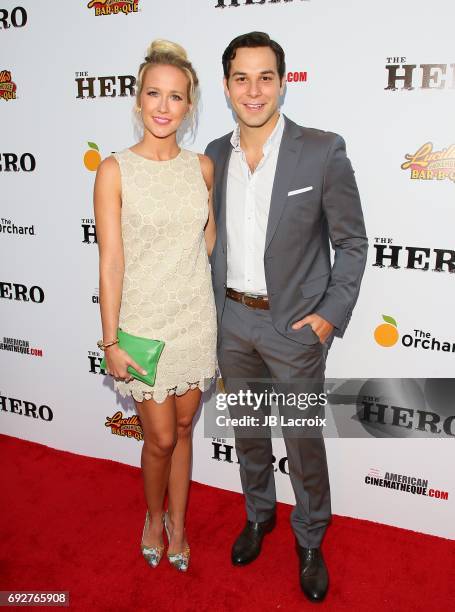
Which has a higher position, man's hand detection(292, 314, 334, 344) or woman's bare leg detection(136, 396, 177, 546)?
man's hand detection(292, 314, 334, 344)

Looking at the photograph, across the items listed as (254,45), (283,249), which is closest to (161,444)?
(283,249)

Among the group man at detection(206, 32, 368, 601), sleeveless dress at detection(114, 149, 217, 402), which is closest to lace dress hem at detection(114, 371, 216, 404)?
sleeveless dress at detection(114, 149, 217, 402)

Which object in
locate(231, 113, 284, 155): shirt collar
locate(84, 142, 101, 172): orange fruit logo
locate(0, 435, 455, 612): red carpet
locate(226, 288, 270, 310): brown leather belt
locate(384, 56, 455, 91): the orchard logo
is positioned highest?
locate(384, 56, 455, 91): the orchard logo

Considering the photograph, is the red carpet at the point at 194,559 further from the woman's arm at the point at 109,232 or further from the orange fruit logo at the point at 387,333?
the woman's arm at the point at 109,232

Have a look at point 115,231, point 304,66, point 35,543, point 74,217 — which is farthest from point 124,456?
point 304,66

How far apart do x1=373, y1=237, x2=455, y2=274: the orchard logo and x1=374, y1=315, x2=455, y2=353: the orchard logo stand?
273 mm

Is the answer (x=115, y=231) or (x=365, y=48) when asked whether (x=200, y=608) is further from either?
(x=365, y=48)

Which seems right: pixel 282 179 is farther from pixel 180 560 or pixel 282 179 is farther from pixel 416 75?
pixel 180 560

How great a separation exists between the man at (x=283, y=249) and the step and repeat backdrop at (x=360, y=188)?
37cm

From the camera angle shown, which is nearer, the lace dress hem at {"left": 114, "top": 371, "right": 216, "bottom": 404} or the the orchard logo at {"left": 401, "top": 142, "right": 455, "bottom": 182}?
the lace dress hem at {"left": 114, "top": 371, "right": 216, "bottom": 404}

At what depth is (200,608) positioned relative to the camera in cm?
252

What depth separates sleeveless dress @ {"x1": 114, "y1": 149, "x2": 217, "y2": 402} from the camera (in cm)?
226

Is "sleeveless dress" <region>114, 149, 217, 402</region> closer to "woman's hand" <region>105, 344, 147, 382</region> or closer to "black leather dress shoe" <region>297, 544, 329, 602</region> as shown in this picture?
"woman's hand" <region>105, 344, 147, 382</region>

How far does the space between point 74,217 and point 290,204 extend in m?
1.55
